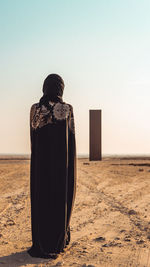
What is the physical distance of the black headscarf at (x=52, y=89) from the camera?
4609 mm

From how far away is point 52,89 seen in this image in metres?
4.61

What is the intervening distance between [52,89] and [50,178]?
1255 millimetres

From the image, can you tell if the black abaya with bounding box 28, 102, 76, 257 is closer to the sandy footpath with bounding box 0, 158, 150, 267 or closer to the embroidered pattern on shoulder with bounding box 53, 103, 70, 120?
the embroidered pattern on shoulder with bounding box 53, 103, 70, 120

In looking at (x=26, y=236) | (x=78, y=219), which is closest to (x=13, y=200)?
(x=78, y=219)

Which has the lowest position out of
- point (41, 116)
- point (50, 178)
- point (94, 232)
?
point (94, 232)

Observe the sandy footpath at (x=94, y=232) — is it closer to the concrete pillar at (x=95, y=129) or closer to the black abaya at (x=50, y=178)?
the black abaya at (x=50, y=178)

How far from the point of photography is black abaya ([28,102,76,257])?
457cm

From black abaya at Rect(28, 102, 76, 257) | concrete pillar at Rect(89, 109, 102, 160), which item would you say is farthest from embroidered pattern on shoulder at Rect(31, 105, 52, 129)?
concrete pillar at Rect(89, 109, 102, 160)

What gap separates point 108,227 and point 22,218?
6.67ft

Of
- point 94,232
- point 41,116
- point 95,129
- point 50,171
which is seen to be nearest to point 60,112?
point 41,116

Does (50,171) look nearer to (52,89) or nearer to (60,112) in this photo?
(60,112)

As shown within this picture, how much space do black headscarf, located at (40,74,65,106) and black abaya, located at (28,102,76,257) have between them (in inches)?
3.4

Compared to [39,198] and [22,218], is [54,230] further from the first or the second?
[22,218]

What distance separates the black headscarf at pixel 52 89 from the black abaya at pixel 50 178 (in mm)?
87
